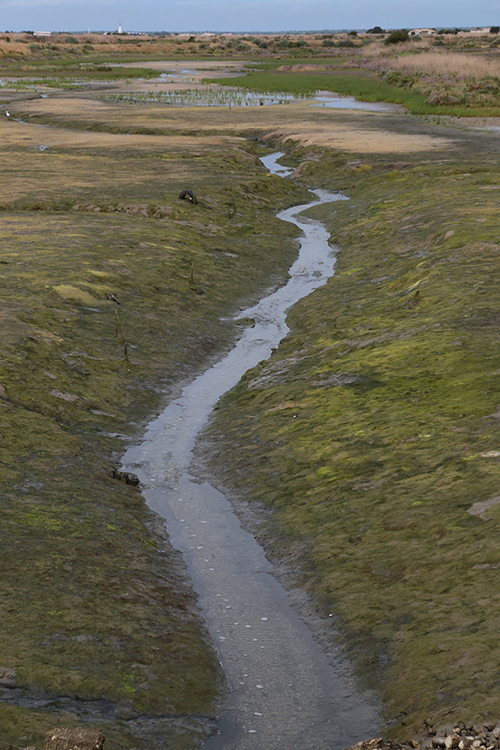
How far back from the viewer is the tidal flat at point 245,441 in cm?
978

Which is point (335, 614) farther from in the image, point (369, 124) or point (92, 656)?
point (369, 124)

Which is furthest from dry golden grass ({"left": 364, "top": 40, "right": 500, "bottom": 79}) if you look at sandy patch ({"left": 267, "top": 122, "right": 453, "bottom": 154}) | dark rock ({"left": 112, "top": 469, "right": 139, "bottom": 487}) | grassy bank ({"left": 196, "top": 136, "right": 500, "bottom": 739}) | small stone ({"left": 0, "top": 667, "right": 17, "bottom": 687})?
small stone ({"left": 0, "top": 667, "right": 17, "bottom": 687})

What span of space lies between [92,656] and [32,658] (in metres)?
0.82

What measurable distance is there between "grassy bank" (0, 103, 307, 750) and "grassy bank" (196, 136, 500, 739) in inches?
96.6

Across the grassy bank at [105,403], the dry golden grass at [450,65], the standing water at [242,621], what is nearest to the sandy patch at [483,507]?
the standing water at [242,621]

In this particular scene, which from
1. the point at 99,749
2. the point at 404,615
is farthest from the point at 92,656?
the point at 404,615

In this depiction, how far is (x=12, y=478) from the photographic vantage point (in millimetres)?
14344

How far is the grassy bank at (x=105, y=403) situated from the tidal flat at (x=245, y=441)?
53 mm

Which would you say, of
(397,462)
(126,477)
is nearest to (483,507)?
(397,462)

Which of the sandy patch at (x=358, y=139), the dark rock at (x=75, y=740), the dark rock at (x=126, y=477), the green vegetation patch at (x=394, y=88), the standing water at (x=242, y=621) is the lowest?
the standing water at (x=242, y=621)

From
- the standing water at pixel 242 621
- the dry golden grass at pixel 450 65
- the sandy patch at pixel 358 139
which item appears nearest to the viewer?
the standing water at pixel 242 621

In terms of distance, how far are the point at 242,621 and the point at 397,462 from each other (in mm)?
4727

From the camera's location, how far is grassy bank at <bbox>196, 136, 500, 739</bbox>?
10.0 m

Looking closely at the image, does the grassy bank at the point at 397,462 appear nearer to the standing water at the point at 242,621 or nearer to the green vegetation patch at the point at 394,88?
the standing water at the point at 242,621
